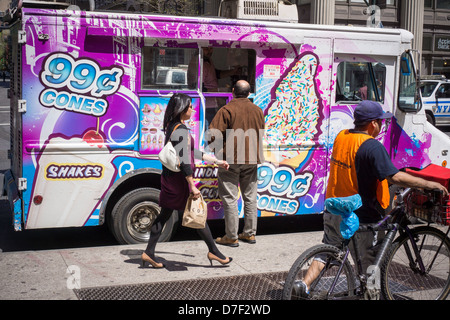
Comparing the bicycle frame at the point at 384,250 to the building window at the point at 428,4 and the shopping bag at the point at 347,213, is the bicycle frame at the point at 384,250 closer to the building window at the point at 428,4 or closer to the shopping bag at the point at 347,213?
the shopping bag at the point at 347,213

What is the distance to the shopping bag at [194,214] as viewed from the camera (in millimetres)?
5820

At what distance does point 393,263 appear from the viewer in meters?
4.81

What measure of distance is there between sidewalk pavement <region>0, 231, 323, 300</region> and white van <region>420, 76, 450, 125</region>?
16.2 metres

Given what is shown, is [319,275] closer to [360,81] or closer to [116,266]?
[116,266]

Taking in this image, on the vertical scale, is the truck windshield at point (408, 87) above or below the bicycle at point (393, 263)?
above

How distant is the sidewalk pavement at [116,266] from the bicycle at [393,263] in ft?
5.50

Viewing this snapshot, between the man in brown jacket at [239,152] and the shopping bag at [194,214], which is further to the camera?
the man in brown jacket at [239,152]

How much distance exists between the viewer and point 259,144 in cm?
705

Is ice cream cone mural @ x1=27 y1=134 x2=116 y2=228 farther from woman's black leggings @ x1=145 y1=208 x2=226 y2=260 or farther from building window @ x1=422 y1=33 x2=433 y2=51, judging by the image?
building window @ x1=422 y1=33 x2=433 y2=51

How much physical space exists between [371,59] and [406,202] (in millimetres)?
3660

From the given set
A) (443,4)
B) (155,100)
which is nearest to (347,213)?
(155,100)

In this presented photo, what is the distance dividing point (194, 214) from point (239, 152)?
1.35 metres

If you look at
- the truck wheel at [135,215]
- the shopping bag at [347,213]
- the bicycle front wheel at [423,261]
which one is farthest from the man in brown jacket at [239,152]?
the shopping bag at [347,213]
